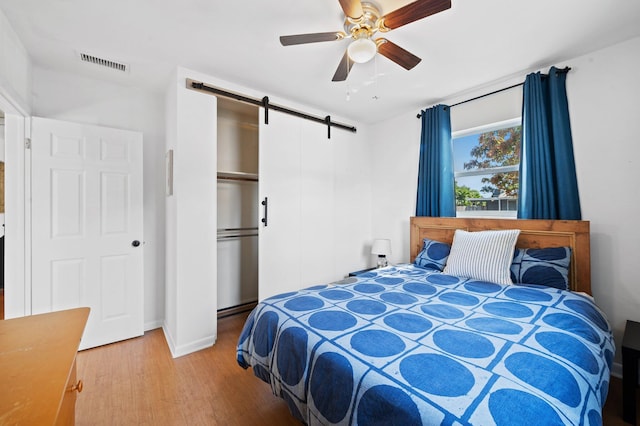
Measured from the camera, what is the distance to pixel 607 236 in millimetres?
2174

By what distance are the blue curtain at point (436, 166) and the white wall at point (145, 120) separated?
3049 millimetres

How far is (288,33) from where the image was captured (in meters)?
1.98

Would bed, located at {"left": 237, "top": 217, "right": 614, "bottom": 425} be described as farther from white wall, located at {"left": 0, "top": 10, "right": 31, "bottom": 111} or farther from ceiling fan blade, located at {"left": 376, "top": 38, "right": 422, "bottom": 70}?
white wall, located at {"left": 0, "top": 10, "right": 31, "bottom": 111}

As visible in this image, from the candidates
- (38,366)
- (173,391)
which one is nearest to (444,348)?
(38,366)

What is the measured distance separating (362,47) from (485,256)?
1971mm

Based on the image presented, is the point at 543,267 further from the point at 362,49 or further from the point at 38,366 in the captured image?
the point at 38,366

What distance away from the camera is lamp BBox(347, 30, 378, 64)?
67.0 inches

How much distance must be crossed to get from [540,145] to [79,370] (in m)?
4.36

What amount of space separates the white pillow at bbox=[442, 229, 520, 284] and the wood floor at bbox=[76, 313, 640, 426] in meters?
1.01

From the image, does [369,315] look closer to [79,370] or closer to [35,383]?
[35,383]

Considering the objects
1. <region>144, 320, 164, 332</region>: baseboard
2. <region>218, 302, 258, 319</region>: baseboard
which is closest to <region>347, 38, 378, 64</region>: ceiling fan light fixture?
Answer: <region>218, 302, 258, 319</region>: baseboard

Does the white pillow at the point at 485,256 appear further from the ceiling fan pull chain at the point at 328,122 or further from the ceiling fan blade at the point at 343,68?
the ceiling fan pull chain at the point at 328,122

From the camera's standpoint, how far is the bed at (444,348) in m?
0.91

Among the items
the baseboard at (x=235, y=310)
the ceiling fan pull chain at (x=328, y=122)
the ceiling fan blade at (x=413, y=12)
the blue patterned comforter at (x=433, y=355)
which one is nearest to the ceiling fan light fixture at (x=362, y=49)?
the ceiling fan blade at (x=413, y=12)
